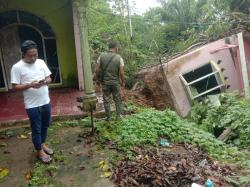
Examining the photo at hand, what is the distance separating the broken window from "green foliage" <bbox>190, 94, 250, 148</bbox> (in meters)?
0.77

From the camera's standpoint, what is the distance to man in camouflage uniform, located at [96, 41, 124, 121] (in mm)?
6379

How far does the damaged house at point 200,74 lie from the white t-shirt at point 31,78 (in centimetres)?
606

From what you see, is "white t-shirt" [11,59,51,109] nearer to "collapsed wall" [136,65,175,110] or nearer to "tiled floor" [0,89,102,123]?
"tiled floor" [0,89,102,123]

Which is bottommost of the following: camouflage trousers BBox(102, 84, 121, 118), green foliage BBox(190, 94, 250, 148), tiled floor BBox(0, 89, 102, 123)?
green foliage BBox(190, 94, 250, 148)

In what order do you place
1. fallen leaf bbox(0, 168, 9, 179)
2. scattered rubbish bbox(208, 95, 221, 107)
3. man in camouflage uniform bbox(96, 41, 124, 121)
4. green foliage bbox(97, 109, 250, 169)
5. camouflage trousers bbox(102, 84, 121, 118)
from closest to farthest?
fallen leaf bbox(0, 168, 9, 179) → green foliage bbox(97, 109, 250, 169) → man in camouflage uniform bbox(96, 41, 124, 121) → camouflage trousers bbox(102, 84, 121, 118) → scattered rubbish bbox(208, 95, 221, 107)

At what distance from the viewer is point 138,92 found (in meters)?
10.9

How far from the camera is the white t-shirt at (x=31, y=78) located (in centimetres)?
458

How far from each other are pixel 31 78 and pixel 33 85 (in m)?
0.15

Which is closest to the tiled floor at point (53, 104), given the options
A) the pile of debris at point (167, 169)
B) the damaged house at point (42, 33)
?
the damaged house at point (42, 33)

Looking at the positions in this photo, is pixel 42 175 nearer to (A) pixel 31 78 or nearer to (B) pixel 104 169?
(B) pixel 104 169

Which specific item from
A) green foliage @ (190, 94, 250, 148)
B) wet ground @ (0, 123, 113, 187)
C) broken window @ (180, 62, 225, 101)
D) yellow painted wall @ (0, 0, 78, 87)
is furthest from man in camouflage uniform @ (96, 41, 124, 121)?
broken window @ (180, 62, 225, 101)

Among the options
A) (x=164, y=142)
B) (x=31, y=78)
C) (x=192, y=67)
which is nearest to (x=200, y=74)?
(x=192, y=67)

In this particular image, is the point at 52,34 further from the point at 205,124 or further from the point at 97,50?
the point at 205,124

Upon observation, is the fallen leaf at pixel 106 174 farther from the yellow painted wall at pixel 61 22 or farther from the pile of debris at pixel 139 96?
the yellow painted wall at pixel 61 22
